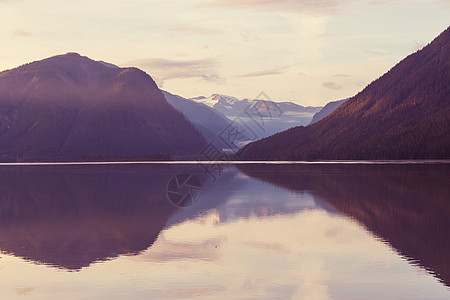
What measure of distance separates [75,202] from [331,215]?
27.6m

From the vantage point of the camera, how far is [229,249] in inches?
1431

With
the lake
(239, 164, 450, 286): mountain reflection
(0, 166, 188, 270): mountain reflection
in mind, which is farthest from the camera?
(0, 166, 188, 270): mountain reflection

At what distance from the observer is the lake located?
1051 inches

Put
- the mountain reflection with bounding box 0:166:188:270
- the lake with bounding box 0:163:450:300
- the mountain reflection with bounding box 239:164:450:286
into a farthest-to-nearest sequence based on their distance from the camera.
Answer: the mountain reflection with bounding box 0:166:188:270, the mountain reflection with bounding box 239:164:450:286, the lake with bounding box 0:163:450:300

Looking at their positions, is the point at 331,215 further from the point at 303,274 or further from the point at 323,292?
the point at 323,292

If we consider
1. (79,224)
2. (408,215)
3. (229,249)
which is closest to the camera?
(229,249)

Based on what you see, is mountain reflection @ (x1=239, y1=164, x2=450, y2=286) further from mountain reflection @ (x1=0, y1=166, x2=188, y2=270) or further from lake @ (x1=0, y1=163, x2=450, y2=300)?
mountain reflection @ (x1=0, y1=166, x2=188, y2=270)

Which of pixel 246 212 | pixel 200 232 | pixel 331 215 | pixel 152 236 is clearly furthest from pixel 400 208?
pixel 152 236

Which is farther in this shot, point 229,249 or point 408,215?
point 408,215

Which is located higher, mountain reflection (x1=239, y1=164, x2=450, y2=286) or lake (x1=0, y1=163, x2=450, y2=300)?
mountain reflection (x1=239, y1=164, x2=450, y2=286)

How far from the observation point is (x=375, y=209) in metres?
55.0

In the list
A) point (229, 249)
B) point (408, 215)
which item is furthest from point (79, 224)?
point (408, 215)

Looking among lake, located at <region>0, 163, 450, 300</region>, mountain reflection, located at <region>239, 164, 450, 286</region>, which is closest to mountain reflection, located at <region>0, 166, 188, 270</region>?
lake, located at <region>0, 163, 450, 300</region>

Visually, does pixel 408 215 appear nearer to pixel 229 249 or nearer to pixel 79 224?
pixel 229 249
